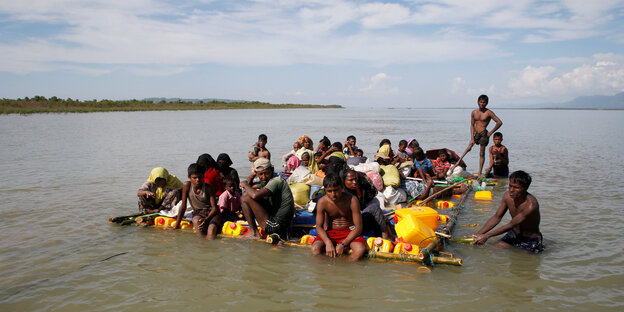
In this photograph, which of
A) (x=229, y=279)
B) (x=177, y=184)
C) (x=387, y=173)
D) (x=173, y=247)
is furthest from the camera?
(x=387, y=173)

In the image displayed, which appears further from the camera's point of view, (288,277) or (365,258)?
(365,258)

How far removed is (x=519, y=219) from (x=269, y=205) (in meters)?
3.64

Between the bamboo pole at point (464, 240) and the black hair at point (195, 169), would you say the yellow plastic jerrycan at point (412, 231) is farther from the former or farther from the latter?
the black hair at point (195, 169)

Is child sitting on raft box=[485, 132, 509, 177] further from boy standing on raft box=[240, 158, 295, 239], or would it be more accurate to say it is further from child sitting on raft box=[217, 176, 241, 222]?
child sitting on raft box=[217, 176, 241, 222]

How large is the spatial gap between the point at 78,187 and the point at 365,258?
8.75m

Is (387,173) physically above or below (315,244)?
above

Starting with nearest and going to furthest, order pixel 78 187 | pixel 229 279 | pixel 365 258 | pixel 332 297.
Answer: pixel 332 297, pixel 229 279, pixel 365 258, pixel 78 187

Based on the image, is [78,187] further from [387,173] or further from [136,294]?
[387,173]

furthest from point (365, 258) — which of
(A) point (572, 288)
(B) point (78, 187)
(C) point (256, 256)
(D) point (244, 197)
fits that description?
(B) point (78, 187)

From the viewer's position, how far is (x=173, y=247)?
634 cm

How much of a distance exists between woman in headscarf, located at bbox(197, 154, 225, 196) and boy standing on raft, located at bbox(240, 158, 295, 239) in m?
1.20

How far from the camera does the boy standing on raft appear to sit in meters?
6.25

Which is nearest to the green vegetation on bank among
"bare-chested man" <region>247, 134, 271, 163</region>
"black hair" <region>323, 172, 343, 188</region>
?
"bare-chested man" <region>247, 134, 271, 163</region>

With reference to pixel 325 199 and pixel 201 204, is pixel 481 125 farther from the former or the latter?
pixel 201 204
